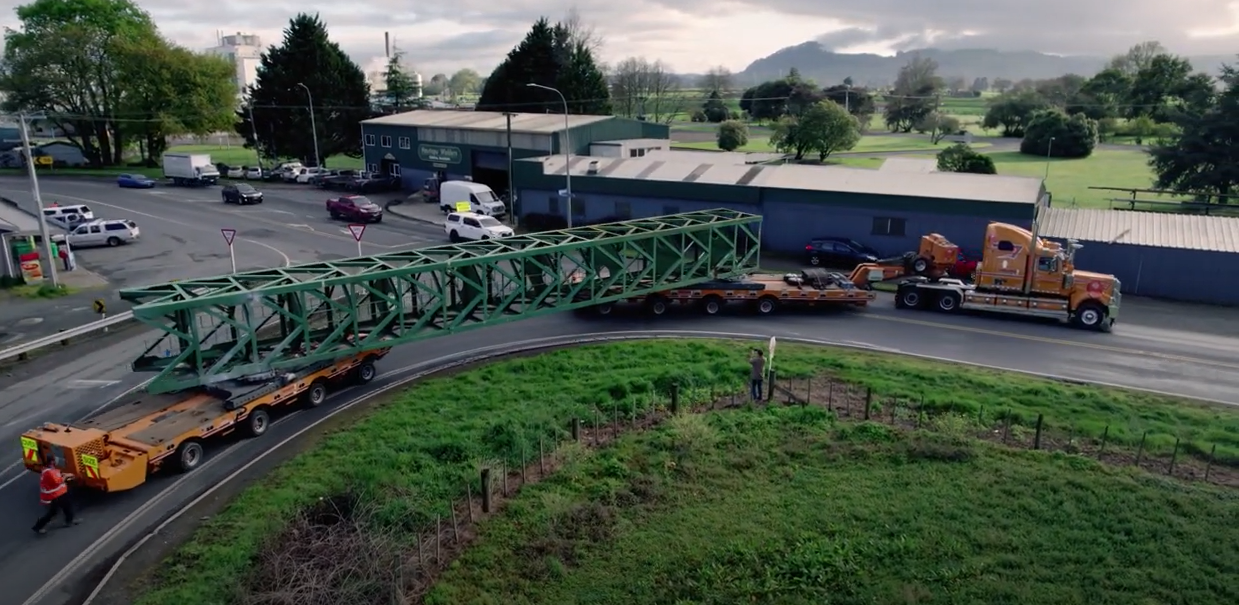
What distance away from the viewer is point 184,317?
1736 centimetres

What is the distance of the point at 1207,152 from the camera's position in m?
46.6

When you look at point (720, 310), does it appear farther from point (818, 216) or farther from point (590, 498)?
point (590, 498)

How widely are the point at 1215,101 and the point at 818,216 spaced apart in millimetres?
33445

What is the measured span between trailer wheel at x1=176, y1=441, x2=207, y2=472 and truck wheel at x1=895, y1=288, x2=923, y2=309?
2202cm

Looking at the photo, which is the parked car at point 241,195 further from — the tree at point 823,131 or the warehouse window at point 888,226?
the tree at point 823,131

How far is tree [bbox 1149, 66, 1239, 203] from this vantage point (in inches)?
1794

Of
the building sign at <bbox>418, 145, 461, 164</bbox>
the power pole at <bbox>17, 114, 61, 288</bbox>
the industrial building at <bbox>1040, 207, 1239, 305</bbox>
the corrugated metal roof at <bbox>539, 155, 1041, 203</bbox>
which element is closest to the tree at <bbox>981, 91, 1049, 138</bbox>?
the corrugated metal roof at <bbox>539, 155, 1041, 203</bbox>

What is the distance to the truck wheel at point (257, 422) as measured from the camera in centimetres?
1764

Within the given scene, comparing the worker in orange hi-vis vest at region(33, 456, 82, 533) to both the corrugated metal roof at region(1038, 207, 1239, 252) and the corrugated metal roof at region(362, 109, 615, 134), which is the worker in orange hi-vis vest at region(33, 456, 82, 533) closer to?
the corrugated metal roof at region(1038, 207, 1239, 252)

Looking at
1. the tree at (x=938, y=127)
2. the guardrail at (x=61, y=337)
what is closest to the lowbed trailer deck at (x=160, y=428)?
the guardrail at (x=61, y=337)

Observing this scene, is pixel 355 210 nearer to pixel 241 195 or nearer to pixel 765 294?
pixel 241 195

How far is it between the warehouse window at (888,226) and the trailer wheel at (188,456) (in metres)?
28.5

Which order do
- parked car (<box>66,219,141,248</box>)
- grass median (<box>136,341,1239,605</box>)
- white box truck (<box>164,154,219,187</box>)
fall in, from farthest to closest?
white box truck (<box>164,154,219,187</box>)
parked car (<box>66,219,141,248</box>)
grass median (<box>136,341,1239,605</box>)

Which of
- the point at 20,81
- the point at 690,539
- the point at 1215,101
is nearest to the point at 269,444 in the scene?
the point at 690,539
